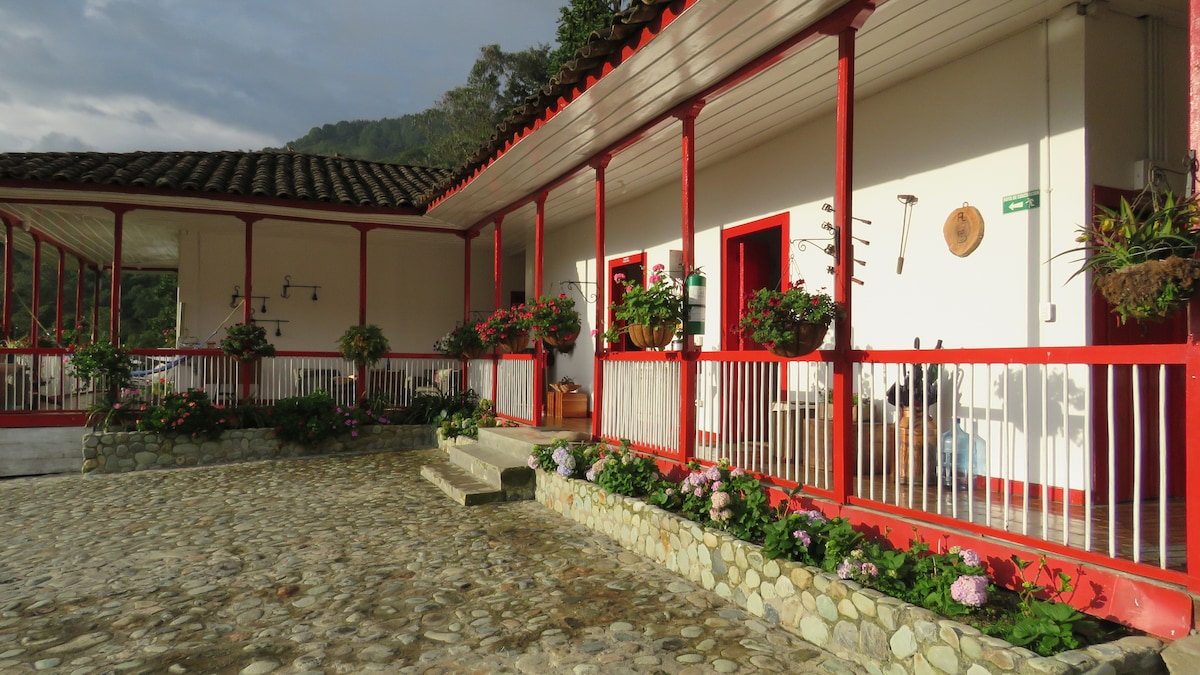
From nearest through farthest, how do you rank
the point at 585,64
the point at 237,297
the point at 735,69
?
the point at 735,69 → the point at 585,64 → the point at 237,297

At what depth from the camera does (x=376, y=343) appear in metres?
10.5

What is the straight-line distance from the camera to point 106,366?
29.6 ft

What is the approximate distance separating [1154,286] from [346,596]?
4.30 meters

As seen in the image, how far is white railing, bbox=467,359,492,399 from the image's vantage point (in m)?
10.2

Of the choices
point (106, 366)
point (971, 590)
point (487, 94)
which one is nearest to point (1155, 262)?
point (971, 590)

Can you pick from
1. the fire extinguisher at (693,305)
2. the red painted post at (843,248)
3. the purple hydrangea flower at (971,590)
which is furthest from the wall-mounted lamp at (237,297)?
the purple hydrangea flower at (971,590)

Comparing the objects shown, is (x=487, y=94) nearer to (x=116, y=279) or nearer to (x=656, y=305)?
(x=116, y=279)

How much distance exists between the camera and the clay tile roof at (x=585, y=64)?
4699mm

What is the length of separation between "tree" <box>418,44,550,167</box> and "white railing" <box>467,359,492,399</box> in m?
21.2

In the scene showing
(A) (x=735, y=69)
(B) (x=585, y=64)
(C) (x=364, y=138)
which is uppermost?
(C) (x=364, y=138)

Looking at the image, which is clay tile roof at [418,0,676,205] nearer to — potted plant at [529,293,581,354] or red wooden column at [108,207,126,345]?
potted plant at [529,293,581,354]

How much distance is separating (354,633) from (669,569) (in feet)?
6.72

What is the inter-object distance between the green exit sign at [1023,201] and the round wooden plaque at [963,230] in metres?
0.22

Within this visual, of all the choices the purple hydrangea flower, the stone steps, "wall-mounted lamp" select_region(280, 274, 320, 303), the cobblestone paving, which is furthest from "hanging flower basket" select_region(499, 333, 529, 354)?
the purple hydrangea flower
